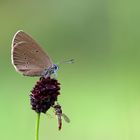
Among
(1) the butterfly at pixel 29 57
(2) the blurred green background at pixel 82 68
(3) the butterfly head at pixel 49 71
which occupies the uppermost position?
(2) the blurred green background at pixel 82 68

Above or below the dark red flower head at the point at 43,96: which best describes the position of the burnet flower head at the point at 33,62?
above

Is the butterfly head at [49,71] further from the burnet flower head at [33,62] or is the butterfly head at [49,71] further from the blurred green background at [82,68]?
the blurred green background at [82,68]

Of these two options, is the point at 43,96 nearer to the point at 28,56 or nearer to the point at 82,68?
the point at 28,56

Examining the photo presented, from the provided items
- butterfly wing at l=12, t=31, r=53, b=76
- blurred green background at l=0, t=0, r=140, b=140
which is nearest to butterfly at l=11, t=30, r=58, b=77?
butterfly wing at l=12, t=31, r=53, b=76

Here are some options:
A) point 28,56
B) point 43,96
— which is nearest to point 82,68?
point 28,56

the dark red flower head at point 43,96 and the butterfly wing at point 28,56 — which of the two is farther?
the butterfly wing at point 28,56

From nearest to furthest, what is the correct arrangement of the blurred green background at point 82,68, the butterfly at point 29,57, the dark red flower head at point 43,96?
the dark red flower head at point 43,96, the butterfly at point 29,57, the blurred green background at point 82,68

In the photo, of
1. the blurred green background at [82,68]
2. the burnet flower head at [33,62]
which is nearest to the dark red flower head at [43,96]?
the burnet flower head at [33,62]

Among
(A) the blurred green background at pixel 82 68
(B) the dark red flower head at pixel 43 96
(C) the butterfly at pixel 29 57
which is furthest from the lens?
(A) the blurred green background at pixel 82 68
